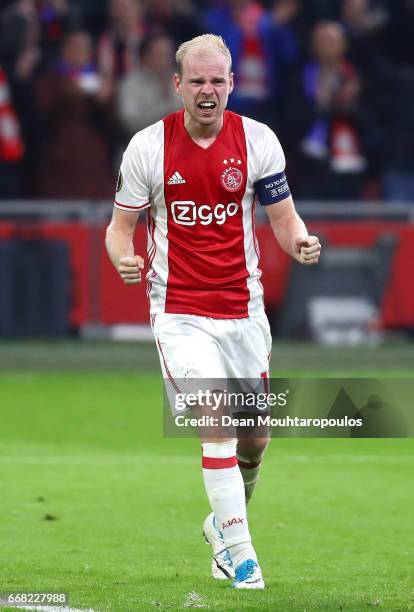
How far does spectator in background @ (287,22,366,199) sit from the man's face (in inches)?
427

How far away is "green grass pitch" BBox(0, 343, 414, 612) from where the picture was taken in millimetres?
6660

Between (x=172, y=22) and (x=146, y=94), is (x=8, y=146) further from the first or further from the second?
(x=172, y=22)

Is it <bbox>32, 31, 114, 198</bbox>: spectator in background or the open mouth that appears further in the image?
<bbox>32, 31, 114, 198</bbox>: spectator in background

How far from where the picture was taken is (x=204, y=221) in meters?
7.00

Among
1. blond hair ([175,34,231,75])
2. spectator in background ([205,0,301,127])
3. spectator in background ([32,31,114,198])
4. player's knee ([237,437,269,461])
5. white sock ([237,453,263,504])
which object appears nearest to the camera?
blond hair ([175,34,231,75])

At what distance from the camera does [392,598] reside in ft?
21.1

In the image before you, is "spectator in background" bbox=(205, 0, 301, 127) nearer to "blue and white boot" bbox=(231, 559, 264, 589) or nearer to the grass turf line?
the grass turf line

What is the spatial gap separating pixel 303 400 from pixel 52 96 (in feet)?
22.0

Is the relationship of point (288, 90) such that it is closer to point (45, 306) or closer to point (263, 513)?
point (45, 306)

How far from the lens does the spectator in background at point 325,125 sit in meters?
17.7

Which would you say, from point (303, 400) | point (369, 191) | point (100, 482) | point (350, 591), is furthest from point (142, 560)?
point (369, 191)

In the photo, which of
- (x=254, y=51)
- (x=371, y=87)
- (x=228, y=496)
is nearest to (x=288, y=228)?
(x=228, y=496)

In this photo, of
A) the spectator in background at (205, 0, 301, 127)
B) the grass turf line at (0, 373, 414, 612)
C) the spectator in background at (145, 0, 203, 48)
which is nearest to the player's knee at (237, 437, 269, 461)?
the grass turf line at (0, 373, 414, 612)

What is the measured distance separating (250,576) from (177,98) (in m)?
11.1
